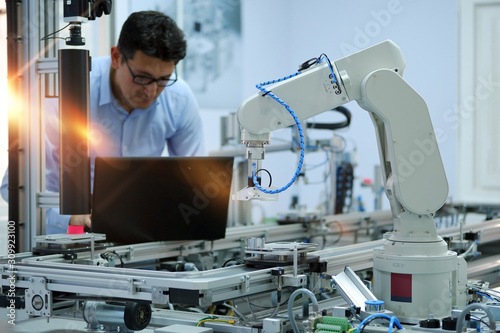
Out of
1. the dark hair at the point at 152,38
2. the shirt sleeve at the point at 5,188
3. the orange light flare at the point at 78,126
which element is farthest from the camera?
the dark hair at the point at 152,38

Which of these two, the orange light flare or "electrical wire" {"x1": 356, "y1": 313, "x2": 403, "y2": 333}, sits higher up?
the orange light flare

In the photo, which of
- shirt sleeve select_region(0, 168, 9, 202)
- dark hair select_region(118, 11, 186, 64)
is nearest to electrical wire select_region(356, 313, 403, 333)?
shirt sleeve select_region(0, 168, 9, 202)

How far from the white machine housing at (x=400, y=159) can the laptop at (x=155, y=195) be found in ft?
2.14

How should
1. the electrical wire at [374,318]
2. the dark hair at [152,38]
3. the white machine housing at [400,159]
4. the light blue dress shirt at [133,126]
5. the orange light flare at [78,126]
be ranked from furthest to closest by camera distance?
the light blue dress shirt at [133,126] < the dark hair at [152,38] < the orange light flare at [78,126] < the white machine housing at [400,159] < the electrical wire at [374,318]

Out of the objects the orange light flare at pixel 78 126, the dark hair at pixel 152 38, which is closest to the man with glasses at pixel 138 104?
the dark hair at pixel 152 38

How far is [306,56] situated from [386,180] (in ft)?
18.4

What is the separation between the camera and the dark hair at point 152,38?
2.98 metres

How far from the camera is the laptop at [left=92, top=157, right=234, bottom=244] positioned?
246 cm

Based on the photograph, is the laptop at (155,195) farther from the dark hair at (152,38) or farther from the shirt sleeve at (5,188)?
the dark hair at (152,38)

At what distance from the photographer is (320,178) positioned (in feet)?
24.1

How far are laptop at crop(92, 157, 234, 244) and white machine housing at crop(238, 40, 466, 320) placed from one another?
652mm

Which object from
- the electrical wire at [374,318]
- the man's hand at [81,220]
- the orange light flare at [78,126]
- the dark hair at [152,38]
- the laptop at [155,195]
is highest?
the dark hair at [152,38]

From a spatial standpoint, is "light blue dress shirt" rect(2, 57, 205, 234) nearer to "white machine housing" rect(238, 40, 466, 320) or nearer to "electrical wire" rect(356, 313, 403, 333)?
"white machine housing" rect(238, 40, 466, 320)

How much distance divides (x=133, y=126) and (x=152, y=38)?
0.57m
